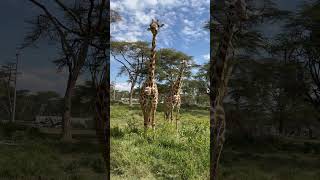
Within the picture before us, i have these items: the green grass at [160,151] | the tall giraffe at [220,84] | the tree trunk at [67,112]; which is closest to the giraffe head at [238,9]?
the tall giraffe at [220,84]

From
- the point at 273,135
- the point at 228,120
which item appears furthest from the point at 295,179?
the point at 228,120

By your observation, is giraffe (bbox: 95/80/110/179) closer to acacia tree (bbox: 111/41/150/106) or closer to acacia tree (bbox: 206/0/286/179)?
acacia tree (bbox: 206/0/286/179)

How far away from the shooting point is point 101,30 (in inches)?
183

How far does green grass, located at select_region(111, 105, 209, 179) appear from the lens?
7.73 metres

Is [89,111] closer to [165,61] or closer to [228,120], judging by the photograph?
[228,120]

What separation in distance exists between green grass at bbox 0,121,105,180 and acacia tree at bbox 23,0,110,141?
19.2 inches

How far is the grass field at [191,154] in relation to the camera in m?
4.55

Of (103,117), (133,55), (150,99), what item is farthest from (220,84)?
(133,55)

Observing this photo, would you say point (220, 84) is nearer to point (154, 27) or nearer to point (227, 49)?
point (227, 49)

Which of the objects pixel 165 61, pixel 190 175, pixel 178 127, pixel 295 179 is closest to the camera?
pixel 295 179

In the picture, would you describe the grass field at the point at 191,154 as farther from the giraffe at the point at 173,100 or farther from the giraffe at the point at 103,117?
the giraffe at the point at 103,117

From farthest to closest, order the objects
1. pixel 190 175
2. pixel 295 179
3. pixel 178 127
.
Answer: pixel 178 127 → pixel 190 175 → pixel 295 179

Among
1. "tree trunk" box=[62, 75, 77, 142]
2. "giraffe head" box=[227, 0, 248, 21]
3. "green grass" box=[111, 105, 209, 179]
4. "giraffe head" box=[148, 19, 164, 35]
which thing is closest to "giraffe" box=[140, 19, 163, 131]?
"giraffe head" box=[148, 19, 164, 35]

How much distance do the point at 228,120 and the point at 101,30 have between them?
5.79ft
